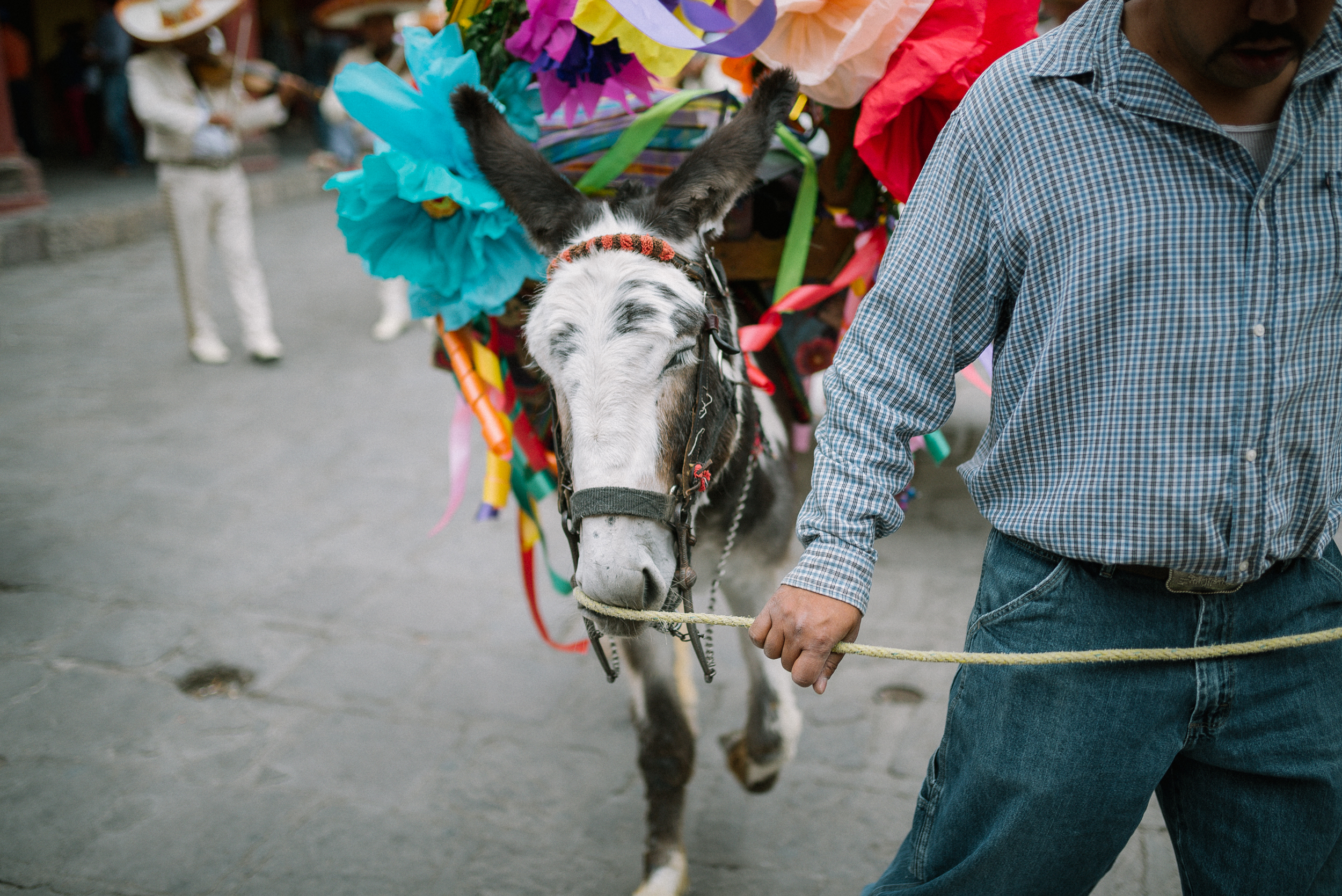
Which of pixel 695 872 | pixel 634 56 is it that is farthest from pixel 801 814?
pixel 634 56

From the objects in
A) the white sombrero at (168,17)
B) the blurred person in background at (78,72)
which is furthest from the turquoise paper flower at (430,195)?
the blurred person in background at (78,72)

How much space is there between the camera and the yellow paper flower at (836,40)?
81.7 inches

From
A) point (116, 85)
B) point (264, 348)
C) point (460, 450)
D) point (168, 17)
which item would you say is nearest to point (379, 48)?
point (168, 17)

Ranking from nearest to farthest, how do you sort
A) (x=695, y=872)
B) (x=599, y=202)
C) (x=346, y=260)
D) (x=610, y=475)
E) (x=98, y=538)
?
(x=610, y=475) < (x=599, y=202) < (x=695, y=872) < (x=98, y=538) < (x=346, y=260)

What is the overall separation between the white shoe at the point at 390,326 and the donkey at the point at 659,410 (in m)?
5.38

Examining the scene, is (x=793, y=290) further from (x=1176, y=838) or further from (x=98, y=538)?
(x=98, y=538)

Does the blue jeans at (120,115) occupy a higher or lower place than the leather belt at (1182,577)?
lower

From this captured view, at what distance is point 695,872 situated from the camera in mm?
2602

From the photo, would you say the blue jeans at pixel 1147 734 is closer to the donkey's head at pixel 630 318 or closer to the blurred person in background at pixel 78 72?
the donkey's head at pixel 630 318

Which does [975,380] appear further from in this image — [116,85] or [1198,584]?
[116,85]

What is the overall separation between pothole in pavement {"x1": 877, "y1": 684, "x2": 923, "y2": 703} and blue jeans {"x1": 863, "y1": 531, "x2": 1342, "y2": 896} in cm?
180

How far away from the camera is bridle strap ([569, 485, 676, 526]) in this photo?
164cm

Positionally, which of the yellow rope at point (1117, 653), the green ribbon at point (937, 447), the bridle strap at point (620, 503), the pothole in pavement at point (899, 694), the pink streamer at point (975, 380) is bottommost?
the pothole in pavement at point (899, 694)

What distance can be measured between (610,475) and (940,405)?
1.81ft
